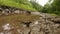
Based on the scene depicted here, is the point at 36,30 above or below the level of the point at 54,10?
above

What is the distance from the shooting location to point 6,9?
57.3 ft

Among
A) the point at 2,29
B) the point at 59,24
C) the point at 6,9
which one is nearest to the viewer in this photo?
the point at 2,29

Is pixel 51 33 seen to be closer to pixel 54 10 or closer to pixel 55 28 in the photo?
pixel 55 28

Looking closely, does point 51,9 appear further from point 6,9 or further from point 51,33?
point 51,33

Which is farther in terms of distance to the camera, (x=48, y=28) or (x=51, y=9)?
(x=51, y=9)

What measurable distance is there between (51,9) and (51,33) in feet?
66.6

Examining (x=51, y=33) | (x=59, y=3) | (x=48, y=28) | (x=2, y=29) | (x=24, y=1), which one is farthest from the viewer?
(x=24, y=1)

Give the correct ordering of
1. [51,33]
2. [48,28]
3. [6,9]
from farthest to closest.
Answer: [6,9]
[48,28]
[51,33]

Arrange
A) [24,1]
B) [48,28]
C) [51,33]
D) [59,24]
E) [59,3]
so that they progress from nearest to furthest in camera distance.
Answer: [51,33] → [48,28] → [59,24] → [59,3] → [24,1]

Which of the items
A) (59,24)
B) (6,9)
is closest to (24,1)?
(6,9)

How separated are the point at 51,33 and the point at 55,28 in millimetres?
1256

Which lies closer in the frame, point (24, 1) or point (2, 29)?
point (2, 29)

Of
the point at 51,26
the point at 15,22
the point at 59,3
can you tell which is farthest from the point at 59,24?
the point at 59,3

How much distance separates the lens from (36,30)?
10.6m
